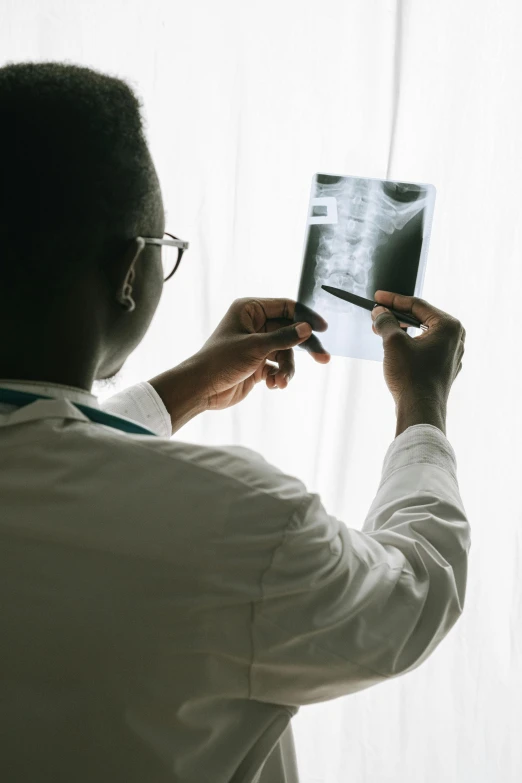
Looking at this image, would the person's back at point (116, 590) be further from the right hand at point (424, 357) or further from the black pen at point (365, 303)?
the black pen at point (365, 303)

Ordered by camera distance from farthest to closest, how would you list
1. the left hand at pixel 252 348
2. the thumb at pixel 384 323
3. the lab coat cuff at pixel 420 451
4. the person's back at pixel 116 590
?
the left hand at pixel 252 348 < the thumb at pixel 384 323 < the lab coat cuff at pixel 420 451 < the person's back at pixel 116 590

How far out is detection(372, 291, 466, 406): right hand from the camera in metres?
0.98

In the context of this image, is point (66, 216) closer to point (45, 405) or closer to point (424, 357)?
point (45, 405)

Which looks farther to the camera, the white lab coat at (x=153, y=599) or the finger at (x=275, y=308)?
the finger at (x=275, y=308)

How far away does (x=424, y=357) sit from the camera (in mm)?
1005

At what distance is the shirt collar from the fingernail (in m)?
0.44

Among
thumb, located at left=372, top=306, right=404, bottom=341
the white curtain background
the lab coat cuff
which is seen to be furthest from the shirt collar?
the white curtain background

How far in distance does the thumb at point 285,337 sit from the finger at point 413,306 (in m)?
0.12

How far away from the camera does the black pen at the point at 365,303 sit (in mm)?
1109

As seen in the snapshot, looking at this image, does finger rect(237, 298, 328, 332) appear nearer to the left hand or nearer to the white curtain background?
the left hand

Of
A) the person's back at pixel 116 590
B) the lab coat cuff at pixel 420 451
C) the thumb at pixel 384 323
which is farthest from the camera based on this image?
the thumb at pixel 384 323

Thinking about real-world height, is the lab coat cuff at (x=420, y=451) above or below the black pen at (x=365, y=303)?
below

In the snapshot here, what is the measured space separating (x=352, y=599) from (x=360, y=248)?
63cm

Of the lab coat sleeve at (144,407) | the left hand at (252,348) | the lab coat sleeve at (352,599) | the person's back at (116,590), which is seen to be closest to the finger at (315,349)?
the left hand at (252,348)
